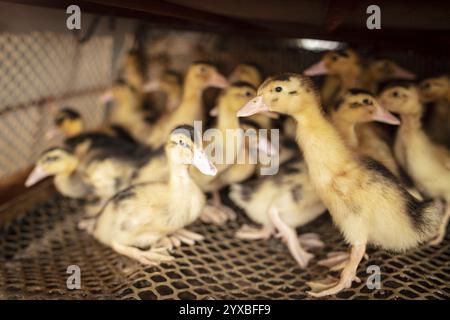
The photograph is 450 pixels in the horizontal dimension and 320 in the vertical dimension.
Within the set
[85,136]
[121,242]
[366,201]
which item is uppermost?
[85,136]

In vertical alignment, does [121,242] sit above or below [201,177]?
below

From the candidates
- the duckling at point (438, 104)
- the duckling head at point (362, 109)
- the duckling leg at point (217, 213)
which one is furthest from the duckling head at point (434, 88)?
the duckling leg at point (217, 213)

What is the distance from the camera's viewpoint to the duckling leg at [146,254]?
4.87 ft

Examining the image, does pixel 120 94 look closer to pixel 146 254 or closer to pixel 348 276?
pixel 146 254

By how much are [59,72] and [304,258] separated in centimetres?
203

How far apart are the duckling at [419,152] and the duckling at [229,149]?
59cm

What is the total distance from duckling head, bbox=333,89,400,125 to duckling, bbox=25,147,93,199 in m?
1.25

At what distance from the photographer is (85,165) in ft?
6.72

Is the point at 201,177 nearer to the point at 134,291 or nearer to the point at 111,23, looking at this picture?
the point at 134,291

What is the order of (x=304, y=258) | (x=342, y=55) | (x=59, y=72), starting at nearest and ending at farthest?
(x=304, y=258)
(x=342, y=55)
(x=59, y=72)

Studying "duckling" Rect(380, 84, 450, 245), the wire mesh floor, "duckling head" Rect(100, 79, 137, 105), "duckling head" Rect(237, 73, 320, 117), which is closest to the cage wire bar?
the wire mesh floor

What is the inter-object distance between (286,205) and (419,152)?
0.57 meters

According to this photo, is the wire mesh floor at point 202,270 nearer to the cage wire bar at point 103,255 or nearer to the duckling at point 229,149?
the cage wire bar at point 103,255

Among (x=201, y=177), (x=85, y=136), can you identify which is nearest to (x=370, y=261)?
(x=201, y=177)
